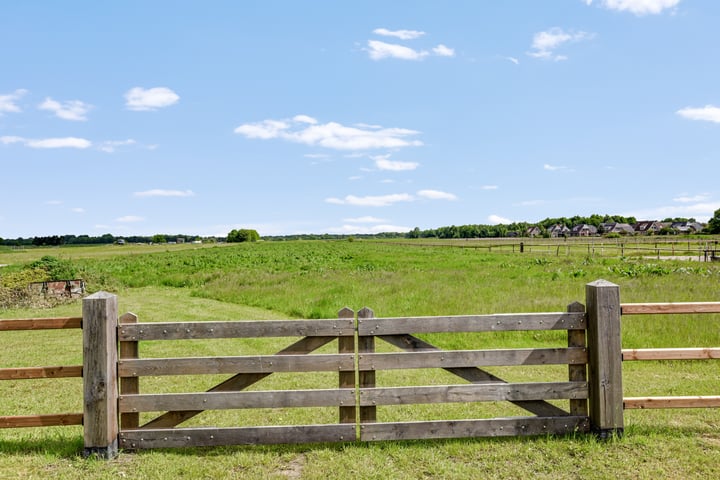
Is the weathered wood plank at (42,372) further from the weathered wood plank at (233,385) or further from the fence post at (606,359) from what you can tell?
the fence post at (606,359)

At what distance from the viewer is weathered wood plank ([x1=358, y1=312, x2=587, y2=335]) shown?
18.1 ft

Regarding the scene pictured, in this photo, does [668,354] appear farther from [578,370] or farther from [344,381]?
[344,381]

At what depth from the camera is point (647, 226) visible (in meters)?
170

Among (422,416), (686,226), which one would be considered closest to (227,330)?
(422,416)

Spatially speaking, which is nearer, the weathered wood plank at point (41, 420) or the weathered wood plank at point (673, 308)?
the weathered wood plank at point (41, 420)

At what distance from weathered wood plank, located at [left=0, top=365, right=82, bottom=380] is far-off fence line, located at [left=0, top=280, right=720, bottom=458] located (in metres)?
0.02

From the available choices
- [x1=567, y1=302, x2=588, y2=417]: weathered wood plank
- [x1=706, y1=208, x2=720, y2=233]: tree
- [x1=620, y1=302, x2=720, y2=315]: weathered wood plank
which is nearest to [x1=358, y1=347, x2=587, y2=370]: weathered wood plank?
[x1=567, y1=302, x2=588, y2=417]: weathered wood plank

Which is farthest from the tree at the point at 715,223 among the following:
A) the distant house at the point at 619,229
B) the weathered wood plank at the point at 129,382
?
the weathered wood plank at the point at 129,382

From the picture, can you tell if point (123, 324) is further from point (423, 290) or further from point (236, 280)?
point (236, 280)

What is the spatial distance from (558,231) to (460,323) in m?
194

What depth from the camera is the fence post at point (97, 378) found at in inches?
210

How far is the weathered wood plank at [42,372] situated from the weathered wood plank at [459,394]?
324cm

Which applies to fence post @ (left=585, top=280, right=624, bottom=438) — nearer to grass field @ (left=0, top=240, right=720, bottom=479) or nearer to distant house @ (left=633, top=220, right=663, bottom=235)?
grass field @ (left=0, top=240, right=720, bottom=479)

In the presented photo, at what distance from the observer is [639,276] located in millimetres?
24547
